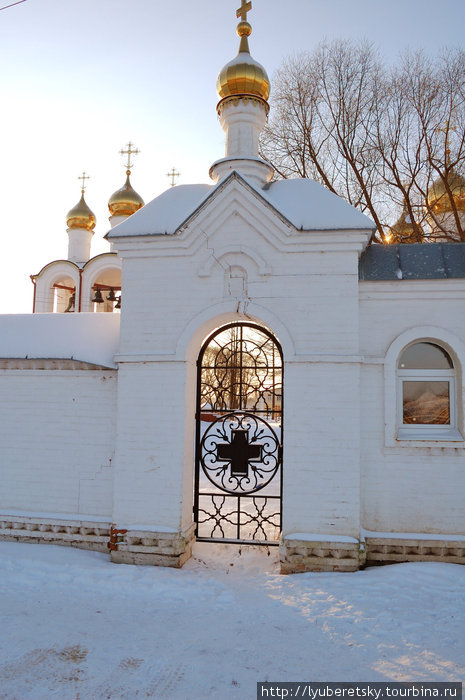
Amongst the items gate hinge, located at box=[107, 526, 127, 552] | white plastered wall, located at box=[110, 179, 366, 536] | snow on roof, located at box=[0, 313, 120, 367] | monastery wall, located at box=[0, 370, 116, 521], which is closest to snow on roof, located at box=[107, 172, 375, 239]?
white plastered wall, located at box=[110, 179, 366, 536]

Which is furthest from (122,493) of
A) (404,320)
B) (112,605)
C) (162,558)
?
(404,320)

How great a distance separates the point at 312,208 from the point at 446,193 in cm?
906

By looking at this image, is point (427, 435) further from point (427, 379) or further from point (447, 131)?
point (447, 131)

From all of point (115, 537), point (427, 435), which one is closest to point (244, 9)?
point (427, 435)

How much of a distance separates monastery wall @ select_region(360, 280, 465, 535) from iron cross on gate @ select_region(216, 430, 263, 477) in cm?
138

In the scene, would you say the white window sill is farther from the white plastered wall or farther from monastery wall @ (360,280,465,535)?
the white plastered wall

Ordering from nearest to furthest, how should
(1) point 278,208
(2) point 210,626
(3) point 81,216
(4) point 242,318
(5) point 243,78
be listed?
1. (2) point 210,626
2. (1) point 278,208
3. (4) point 242,318
4. (5) point 243,78
5. (3) point 81,216

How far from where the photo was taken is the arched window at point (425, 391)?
236 inches

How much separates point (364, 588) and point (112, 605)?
2.48 metres

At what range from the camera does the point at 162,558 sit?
5.77 meters

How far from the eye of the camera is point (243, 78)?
24.1 feet

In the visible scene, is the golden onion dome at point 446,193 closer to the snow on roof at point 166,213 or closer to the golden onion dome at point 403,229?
the golden onion dome at point 403,229

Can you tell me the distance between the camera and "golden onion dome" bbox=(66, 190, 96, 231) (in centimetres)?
1683

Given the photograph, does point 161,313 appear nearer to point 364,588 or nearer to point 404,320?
point 404,320
